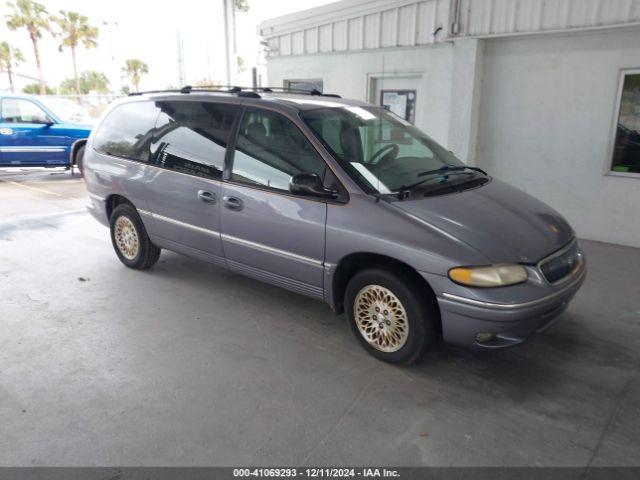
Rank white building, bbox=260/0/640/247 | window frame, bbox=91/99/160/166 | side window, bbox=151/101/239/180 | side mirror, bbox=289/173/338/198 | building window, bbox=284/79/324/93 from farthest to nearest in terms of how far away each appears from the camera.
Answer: building window, bbox=284/79/324/93 < white building, bbox=260/0/640/247 < window frame, bbox=91/99/160/166 < side window, bbox=151/101/239/180 < side mirror, bbox=289/173/338/198

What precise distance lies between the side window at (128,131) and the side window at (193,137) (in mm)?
139

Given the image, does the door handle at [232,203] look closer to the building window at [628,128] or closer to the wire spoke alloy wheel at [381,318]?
the wire spoke alloy wheel at [381,318]

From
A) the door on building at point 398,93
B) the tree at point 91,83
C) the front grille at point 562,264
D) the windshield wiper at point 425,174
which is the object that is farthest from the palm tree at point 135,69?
the front grille at point 562,264

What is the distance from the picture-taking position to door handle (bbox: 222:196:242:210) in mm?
4051

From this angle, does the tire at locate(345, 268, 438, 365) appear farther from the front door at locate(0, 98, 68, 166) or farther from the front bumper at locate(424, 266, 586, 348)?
the front door at locate(0, 98, 68, 166)

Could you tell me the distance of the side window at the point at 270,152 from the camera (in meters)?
3.75

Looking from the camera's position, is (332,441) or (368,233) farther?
(368,233)

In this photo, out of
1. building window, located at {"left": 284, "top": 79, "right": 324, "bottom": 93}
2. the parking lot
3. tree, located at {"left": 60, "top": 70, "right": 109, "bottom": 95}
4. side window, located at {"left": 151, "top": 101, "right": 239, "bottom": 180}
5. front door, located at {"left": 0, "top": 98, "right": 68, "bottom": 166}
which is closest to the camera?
the parking lot

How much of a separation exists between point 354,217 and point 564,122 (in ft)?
14.6

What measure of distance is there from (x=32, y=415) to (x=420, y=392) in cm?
240

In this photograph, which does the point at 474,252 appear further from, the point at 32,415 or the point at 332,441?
the point at 32,415

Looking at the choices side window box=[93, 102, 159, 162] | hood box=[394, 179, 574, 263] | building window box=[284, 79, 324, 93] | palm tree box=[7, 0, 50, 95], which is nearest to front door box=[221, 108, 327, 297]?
hood box=[394, 179, 574, 263]

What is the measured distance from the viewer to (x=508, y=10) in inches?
253

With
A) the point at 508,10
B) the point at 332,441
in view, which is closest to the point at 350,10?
the point at 508,10
